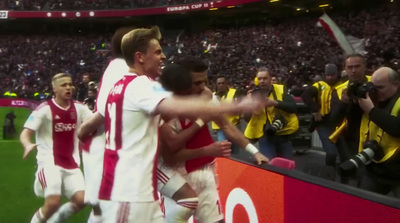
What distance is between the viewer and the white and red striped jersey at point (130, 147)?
2951 millimetres

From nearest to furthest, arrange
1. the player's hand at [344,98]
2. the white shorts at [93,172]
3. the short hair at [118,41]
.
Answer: the short hair at [118,41]
the white shorts at [93,172]
the player's hand at [344,98]

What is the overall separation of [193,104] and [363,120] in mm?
2307

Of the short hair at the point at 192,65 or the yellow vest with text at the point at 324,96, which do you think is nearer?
the short hair at the point at 192,65

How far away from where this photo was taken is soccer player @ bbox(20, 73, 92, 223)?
571cm

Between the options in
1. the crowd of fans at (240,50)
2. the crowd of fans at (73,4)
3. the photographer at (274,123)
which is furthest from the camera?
the crowd of fans at (73,4)

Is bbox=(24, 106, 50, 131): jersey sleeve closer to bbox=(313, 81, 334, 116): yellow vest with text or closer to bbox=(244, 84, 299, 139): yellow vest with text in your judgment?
bbox=(244, 84, 299, 139): yellow vest with text

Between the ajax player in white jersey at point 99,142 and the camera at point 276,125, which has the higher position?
the ajax player in white jersey at point 99,142

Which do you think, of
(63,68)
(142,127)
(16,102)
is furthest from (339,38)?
(63,68)

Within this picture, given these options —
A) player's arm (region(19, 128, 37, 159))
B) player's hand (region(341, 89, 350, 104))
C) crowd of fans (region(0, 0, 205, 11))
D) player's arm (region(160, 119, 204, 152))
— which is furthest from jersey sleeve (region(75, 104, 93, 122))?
crowd of fans (region(0, 0, 205, 11))

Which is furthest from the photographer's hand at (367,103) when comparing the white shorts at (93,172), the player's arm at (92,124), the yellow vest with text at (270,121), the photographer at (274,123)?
the yellow vest with text at (270,121)

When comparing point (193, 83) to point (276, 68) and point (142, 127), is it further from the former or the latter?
point (276, 68)

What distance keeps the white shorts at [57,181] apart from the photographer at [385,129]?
3.03 m

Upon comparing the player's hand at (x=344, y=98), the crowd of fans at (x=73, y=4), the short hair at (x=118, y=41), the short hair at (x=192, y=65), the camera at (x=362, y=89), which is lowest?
the player's hand at (x=344, y=98)

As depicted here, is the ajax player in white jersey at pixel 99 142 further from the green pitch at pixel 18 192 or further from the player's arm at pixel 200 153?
the green pitch at pixel 18 192
